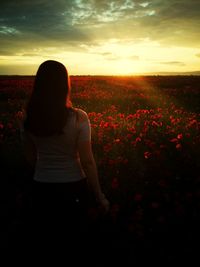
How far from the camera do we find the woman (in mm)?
2736

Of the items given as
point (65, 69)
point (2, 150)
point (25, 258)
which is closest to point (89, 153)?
point (65, 69)

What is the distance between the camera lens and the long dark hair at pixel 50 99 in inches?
106

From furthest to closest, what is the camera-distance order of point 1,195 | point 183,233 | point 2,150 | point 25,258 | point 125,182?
point 2,150, point 125,182, point 1,195, point 183,233, point 25,258

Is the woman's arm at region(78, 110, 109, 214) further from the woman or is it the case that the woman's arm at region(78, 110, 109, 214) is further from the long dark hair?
the long dark hair

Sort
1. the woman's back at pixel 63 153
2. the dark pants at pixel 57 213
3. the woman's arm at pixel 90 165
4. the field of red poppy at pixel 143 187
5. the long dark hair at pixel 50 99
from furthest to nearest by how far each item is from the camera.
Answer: the field of red poppy at pixel 143 187, the dark pants at pixel 57 213, the woman's arm at pixel 90 165, the woman's back at pixel 63 153, the long dark hair at pixel 50 99

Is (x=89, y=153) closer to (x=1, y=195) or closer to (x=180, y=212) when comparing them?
(x=180, y=212)

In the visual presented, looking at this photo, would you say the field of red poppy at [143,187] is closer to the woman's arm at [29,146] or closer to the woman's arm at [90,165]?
the woman's arm at [90,165]

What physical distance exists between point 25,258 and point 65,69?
2513mm

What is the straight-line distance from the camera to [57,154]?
2.95 metres

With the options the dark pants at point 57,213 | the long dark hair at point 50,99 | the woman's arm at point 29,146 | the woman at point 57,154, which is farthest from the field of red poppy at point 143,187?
the long dark hair at point 50,99

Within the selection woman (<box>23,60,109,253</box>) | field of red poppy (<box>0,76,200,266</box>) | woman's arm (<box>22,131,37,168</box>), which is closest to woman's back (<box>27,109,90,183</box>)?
woman (<box>23,60,109,253</box>)

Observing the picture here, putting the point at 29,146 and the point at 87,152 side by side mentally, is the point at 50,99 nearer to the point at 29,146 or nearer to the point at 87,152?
the point at 87,152

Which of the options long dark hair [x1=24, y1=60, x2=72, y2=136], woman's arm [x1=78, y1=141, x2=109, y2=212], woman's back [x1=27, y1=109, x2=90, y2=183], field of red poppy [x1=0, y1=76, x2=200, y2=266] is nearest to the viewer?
long dark hair [x1=24, y1=60, x2=72, y2=136]

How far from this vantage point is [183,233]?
172 inches
